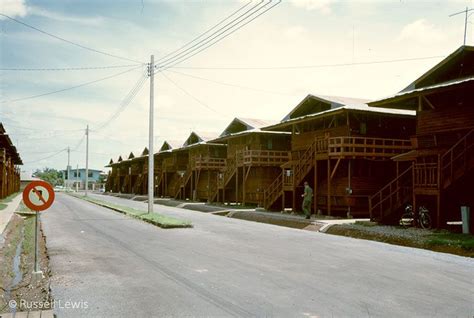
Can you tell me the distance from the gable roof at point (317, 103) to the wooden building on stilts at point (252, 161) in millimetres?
5588

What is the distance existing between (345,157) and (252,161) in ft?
40.7

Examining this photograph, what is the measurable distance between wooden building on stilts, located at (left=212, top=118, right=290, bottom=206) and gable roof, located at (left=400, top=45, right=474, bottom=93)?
55.6 ft

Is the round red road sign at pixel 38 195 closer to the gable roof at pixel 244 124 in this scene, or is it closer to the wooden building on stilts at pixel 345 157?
the wooden building on stilts at pixel 345 157

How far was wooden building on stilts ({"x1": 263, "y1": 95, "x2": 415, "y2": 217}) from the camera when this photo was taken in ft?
83.3

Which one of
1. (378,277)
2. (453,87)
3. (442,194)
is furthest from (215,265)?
(453,87)

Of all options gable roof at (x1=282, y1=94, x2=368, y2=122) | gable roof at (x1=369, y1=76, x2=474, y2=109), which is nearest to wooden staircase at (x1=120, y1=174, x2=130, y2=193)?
gable roof at (x1=282, y1=94, x2=368, y2=122)

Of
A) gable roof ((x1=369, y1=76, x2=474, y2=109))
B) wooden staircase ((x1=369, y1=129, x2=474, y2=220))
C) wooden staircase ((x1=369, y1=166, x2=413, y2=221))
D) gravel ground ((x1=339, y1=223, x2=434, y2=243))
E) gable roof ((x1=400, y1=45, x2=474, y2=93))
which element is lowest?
gravel ground ((x1=339, y1=223, x2=434, y2=243))

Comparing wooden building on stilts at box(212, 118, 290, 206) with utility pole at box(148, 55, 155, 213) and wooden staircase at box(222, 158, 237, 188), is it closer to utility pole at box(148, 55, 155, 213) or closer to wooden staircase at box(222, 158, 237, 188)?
wooden staircase at box(222, 158, 237, 188)

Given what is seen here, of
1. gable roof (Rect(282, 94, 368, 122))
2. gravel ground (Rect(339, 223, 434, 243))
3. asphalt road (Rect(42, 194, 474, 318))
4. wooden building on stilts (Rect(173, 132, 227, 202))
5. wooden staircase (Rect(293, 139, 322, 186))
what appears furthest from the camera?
wooden building on stilts (Rect(173, 132, 227, 202))

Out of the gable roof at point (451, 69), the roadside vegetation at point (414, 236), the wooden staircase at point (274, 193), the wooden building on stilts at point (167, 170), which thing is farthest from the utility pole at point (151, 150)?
the wooden building on stilts at point (167, 170)

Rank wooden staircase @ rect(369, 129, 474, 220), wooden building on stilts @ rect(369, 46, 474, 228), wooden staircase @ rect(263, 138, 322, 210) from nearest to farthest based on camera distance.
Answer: wooden staircase @ rect(369, 129, 474, 220), wooden building on stilts @ rect(369, 46, 474, 228), wooden staircase @ rect(263, 138, 322, 210)

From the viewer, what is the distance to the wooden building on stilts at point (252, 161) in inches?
1451

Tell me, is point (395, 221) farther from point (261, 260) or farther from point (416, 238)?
point (261, 260)

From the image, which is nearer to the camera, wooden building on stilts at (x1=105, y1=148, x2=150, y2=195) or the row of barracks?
the row of barracks
